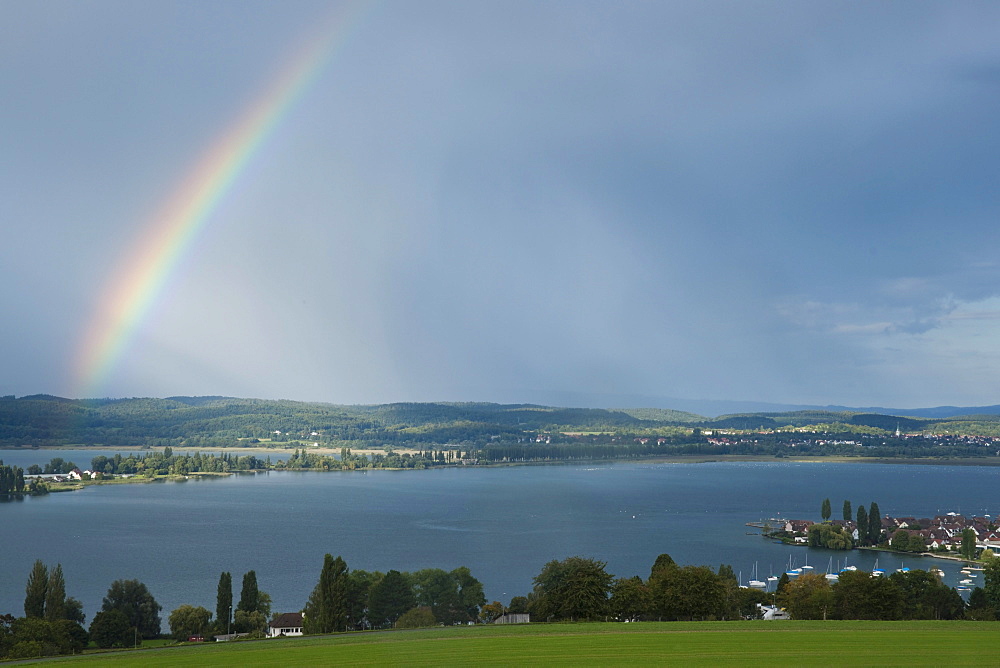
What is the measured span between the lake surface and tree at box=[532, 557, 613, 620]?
673 centimetres

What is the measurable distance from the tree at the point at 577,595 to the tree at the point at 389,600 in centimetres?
407

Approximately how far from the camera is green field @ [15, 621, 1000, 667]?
867 centimetres

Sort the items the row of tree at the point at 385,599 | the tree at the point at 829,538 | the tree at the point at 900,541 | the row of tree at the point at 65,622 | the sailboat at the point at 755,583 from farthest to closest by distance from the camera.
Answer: the tree at the point at 829,538 → the tree at the point at 900,541 → the sailboat at the point at 755,583 → the row of tree at the point at 385,599 → the row of tree at the point at 65,622

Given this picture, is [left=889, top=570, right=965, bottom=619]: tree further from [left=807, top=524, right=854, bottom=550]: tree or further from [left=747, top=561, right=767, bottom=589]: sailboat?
[left=807, top=524, right=854, bottom=550]: tree

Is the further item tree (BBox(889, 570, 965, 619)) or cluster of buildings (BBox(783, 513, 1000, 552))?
cluster of buildings (BBox(783, 513, 1000, 552))

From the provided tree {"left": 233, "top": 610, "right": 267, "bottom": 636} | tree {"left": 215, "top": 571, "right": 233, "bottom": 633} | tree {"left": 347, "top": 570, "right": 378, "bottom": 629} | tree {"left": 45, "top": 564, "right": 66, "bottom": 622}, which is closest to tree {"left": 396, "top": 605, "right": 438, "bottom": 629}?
tree {"left": 347, "top": 570, "right": 378, "bottom": 629}

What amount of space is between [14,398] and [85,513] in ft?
280

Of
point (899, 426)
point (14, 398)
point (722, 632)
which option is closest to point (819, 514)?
point (722, 632)

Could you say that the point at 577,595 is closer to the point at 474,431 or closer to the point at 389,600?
the point at 389,600

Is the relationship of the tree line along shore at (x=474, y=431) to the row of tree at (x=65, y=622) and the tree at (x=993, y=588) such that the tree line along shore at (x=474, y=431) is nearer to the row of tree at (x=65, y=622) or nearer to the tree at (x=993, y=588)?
the row of tree at (x=65, y=622)

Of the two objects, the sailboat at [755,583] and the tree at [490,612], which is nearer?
the tree at [490,612]

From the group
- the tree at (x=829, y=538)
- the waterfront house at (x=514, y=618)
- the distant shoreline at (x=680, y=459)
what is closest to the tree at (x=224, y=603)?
the waterfront house at (x=514, y=618)

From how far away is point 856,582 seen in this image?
14.2 m

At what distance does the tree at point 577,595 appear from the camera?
14000 mm
